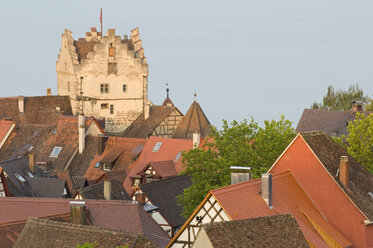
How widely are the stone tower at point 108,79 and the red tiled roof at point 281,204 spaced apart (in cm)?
5367

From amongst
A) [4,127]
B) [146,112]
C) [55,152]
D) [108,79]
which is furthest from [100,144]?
[108,79]

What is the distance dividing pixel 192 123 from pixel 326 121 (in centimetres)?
1407

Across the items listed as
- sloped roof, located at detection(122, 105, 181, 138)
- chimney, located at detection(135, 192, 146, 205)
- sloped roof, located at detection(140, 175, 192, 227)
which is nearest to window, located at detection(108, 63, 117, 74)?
sloped roof, located at detection(122, 105, 181, 138)

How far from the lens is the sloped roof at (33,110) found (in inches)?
3617

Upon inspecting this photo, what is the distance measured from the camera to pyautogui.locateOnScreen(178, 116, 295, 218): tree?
170ft

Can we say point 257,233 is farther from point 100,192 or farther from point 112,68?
point 112,68

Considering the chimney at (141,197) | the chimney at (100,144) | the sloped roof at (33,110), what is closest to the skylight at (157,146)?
the chimney at (100,144)

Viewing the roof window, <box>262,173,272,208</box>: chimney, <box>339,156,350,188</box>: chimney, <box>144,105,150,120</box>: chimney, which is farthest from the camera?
<box>144,105,150,120</box>: chimney

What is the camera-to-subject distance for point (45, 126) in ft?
273

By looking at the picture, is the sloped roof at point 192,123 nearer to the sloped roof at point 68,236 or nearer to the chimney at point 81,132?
the chimney at point 81,132

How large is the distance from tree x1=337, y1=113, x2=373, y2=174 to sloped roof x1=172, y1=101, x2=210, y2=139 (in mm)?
26991

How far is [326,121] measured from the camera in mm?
74875

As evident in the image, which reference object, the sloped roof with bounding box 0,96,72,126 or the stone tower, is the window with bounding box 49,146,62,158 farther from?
the stone tower

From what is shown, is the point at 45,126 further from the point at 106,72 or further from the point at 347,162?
the point at 347,162
